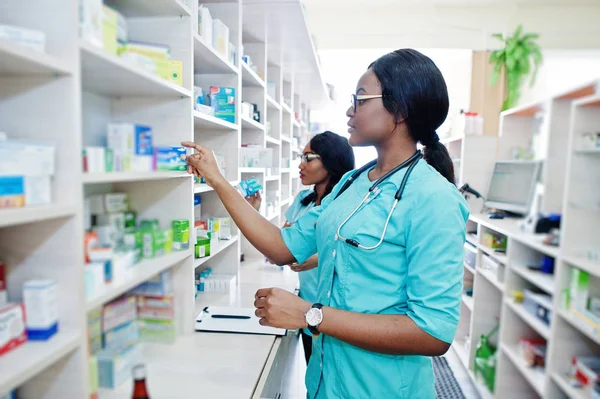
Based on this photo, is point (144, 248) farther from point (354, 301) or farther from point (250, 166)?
point (250, 166)

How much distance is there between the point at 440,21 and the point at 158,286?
5640 millimetres

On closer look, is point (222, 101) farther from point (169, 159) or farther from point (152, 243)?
point (152, 243)

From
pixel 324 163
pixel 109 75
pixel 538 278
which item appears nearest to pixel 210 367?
pixel 109 75

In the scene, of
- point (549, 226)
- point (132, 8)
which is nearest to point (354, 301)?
point (132, 8)

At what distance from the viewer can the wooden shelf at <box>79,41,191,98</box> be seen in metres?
0.74

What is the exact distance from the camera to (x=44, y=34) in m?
0.71

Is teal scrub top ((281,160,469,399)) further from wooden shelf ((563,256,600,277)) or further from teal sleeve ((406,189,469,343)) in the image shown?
wooden shelf ((563,256,600,277))

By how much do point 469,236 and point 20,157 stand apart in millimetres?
3562

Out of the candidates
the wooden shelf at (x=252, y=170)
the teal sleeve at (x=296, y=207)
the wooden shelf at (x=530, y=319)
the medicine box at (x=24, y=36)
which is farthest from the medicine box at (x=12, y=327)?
the wooden shelf at (x=530, y=319)

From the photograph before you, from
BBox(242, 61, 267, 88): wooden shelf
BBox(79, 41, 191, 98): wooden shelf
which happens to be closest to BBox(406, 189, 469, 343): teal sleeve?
BBox(79, 41, 191, 98): wooden shelf

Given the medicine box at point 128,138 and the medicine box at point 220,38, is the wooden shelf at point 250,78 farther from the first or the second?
the medicine box at point 128,138

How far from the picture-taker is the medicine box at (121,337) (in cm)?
75

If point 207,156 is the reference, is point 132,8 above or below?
above

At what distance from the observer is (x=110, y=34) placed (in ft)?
2.52
